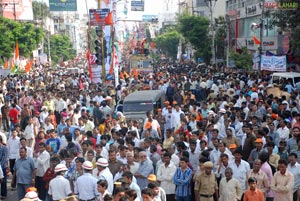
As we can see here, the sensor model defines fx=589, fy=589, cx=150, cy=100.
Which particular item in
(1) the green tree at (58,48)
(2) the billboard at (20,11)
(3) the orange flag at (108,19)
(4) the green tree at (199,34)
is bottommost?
(1) the green tree at (58,48)

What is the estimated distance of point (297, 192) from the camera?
9844 millimetres

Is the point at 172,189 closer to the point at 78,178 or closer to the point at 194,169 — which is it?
the point at 194,169

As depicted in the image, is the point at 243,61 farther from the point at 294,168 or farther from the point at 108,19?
the point at 294,168

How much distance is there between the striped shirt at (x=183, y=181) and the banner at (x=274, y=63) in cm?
1856

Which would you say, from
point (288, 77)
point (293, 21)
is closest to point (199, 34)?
point (293, 21)

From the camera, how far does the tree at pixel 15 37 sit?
49719 mm

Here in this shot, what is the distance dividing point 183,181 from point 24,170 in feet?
10.5

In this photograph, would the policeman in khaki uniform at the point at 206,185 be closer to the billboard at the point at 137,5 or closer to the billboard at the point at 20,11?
the billboard at the point at 137,5

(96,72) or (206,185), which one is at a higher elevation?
(96,72)

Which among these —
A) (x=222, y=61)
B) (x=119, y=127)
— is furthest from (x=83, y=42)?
(x=119, y=127)

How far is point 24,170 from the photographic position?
1102 cm

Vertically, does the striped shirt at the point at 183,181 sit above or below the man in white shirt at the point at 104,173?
below

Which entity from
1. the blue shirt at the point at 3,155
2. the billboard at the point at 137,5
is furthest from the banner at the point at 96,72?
the billboard at the point at 137,5

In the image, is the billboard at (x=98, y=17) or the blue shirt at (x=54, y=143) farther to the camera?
the billboard at (x=98, y=17)
